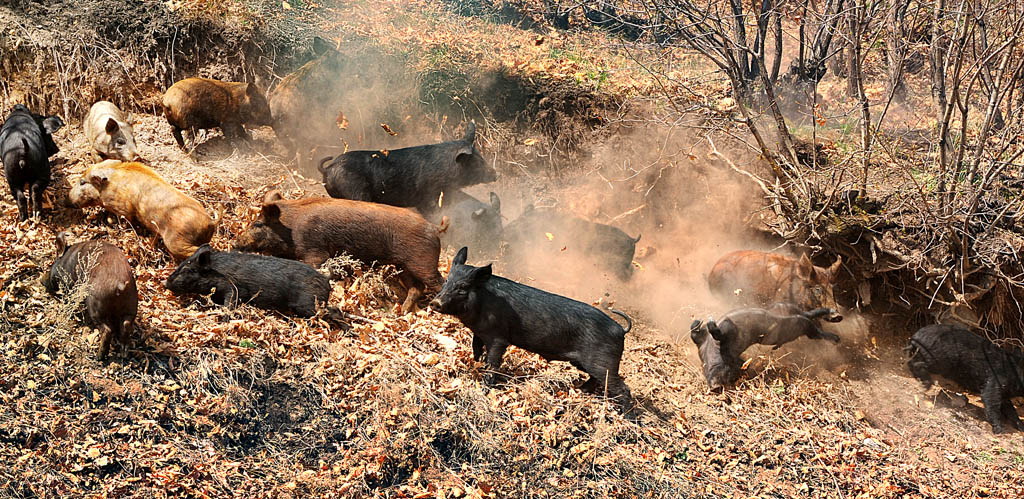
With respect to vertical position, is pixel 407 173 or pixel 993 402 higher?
pixel 407 173

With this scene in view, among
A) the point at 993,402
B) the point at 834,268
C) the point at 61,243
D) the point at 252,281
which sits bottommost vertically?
the point at 993,402

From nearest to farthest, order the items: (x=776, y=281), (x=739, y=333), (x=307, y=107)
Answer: (x=739, y=333) → (x=776, y=281) → (x=307, y=107)

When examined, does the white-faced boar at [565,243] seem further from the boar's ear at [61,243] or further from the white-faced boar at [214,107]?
the boar's ear at [61,243]

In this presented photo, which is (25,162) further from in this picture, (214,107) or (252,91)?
(252,91)

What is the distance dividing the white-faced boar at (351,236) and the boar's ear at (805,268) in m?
4.23

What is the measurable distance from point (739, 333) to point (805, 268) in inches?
68.6

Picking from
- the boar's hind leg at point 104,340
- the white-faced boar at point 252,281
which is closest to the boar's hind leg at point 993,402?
the white-faced boar at point 252,281

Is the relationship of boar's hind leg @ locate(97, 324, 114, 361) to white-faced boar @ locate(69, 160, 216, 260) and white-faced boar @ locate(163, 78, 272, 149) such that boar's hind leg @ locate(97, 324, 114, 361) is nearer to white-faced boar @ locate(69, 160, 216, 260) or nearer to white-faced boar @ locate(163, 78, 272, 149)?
white-faced boar @ locate(69, 160, 216, 260)

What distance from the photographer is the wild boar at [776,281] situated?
8734 mm

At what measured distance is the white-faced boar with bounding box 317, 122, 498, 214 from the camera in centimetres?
859

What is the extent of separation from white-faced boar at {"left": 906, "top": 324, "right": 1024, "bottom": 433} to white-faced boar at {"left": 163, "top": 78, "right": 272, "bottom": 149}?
26.7 feet

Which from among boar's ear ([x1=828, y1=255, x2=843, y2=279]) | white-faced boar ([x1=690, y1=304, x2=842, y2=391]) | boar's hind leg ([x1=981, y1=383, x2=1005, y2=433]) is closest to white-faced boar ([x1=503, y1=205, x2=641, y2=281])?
white-faced boar ([x1=690, y1=304, x2=842, y2=391])

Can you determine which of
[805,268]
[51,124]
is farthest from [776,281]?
[51,124]

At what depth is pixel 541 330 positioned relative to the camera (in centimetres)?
644
